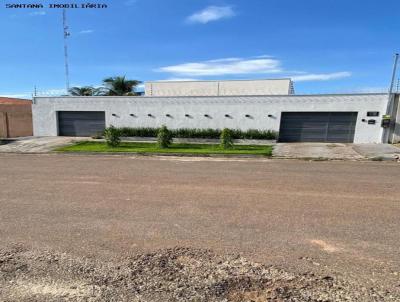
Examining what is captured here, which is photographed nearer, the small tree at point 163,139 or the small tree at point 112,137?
the small tree at point 163,139

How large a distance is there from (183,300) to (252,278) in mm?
870

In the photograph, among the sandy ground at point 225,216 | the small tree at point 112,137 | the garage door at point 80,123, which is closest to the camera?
the sandy ground at point 225,216

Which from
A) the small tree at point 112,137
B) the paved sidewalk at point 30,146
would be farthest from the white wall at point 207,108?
the small tree at point 112,137

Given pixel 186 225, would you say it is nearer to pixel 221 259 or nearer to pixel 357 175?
pixel 221 259

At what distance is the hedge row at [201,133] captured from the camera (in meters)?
20.7

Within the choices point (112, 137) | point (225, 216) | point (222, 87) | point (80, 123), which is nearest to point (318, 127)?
point (222, 87)

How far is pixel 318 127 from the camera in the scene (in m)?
20.4

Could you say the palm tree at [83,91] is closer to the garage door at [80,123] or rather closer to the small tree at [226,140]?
the garage door at [80,123]

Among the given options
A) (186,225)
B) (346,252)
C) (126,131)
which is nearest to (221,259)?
(186,225)

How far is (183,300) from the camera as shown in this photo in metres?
3.03

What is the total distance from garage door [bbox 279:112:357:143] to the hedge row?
4.22 feet

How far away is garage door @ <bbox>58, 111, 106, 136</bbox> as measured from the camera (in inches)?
957

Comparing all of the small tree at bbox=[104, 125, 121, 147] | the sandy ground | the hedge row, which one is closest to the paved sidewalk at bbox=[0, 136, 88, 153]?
the small tree at bbox=[104, 125, 121, 147]

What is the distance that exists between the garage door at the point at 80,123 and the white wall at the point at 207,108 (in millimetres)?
396
